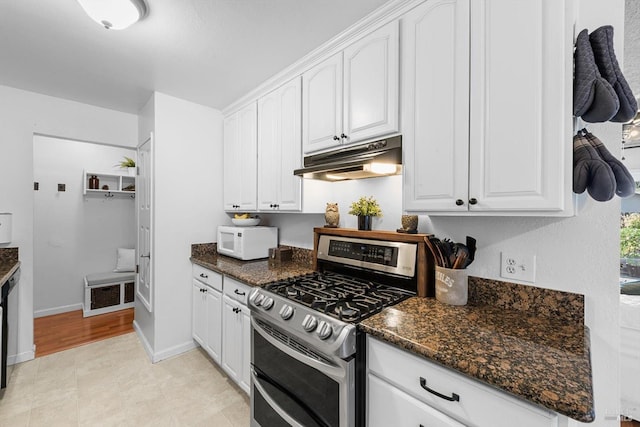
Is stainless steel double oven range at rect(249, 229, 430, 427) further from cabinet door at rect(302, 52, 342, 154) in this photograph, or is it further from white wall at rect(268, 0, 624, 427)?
cabinet door at rect(302, 52, 342, 154)

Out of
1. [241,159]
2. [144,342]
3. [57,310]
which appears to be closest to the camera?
[241,159]

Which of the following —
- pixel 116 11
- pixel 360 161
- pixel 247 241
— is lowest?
pixel 247 241

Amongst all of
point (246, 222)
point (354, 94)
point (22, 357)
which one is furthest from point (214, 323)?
point (354, 94)

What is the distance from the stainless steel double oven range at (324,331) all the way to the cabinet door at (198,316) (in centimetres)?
104

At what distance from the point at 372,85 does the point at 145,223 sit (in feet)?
8.30

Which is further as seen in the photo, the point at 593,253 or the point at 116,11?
the point at 116,11

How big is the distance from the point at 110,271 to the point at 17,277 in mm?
1731

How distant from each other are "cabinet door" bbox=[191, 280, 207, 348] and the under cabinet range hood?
1539 millimetres

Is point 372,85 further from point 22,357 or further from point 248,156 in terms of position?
point 22,357

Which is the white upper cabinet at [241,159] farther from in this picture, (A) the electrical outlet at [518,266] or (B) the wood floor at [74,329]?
(B) the wood floor at [74,329]

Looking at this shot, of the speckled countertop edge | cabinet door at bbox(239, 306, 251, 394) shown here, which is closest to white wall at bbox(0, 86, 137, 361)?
the speckled countertop edge

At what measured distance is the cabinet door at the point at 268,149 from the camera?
2.28 metres

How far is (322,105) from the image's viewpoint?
1.87m

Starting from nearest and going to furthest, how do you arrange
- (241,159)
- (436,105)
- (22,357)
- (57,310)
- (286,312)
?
(436,105)
(286,312)
(22,357)
(241,159)
(57,310)
